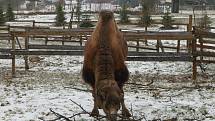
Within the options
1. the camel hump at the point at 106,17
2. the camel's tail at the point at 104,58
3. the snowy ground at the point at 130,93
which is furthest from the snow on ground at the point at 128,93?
the camel hump at the point at 106,17

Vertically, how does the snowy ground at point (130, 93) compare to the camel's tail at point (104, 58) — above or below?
below

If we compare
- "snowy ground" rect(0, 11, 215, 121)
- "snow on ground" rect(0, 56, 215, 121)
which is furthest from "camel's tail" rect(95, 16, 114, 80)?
"snow on ground" rect(0, 56, 215, 121)

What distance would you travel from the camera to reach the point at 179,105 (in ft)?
28.5

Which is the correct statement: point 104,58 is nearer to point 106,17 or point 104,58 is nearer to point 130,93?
point 106,17

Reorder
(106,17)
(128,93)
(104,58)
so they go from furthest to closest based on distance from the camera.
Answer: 1. (128,93)
2. (106,17)
3. (104,58)

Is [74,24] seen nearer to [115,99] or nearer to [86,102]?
[86,102]

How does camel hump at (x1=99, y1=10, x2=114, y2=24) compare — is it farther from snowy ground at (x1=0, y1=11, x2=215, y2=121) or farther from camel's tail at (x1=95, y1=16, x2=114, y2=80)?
snowy ground at (x1=0, y1=11, x2=215, y2=121)

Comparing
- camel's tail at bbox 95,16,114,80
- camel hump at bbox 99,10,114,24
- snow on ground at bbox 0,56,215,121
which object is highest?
camel hump at bbox 99,10,114,24

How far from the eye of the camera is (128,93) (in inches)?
393

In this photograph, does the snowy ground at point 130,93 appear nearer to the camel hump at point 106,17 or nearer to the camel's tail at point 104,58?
the camel's tail at point 104,58

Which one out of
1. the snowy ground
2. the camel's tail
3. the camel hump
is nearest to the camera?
the camel's tail

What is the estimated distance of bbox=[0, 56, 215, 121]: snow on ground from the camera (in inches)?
321

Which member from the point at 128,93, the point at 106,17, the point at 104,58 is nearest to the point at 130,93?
the point at 128,93

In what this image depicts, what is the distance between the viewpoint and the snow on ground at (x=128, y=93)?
815 centimetres
